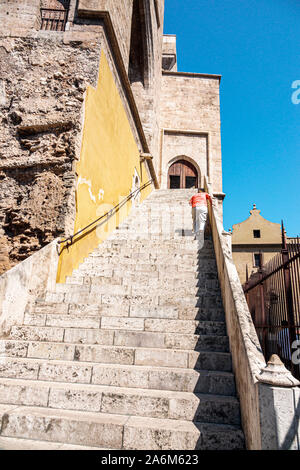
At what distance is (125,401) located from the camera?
2.79 m

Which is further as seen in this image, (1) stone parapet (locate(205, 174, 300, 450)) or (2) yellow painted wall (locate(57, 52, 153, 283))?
(2) yellow painted wall (locate(57, 52, 153, 283))

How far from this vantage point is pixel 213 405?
8.85 ft

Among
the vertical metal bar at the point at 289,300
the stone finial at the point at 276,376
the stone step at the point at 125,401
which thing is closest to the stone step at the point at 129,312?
the stone step at the point at 125,401

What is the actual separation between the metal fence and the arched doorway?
44.1 feet

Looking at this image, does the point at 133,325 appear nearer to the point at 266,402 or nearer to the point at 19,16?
the point at 266,402

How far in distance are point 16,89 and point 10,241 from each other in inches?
120

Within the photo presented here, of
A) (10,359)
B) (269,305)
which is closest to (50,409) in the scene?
(10,359)

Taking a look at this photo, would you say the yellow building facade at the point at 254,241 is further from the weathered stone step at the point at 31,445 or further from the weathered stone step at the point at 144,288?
the weathered stone step at the point at 31,445

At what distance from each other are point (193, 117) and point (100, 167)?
1566 cm

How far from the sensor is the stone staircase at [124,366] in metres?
2.51

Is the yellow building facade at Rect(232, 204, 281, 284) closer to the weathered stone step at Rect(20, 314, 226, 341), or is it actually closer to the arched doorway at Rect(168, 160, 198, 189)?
the arched doorway at Rect(168, 160, 198, 189)

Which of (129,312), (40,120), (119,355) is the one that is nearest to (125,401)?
(119,355)

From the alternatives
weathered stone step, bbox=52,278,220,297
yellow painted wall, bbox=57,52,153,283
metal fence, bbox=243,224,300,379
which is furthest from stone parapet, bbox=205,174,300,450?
yellow painted wall, bbox=57,52,153,283

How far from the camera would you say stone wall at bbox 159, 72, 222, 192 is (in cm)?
2002
